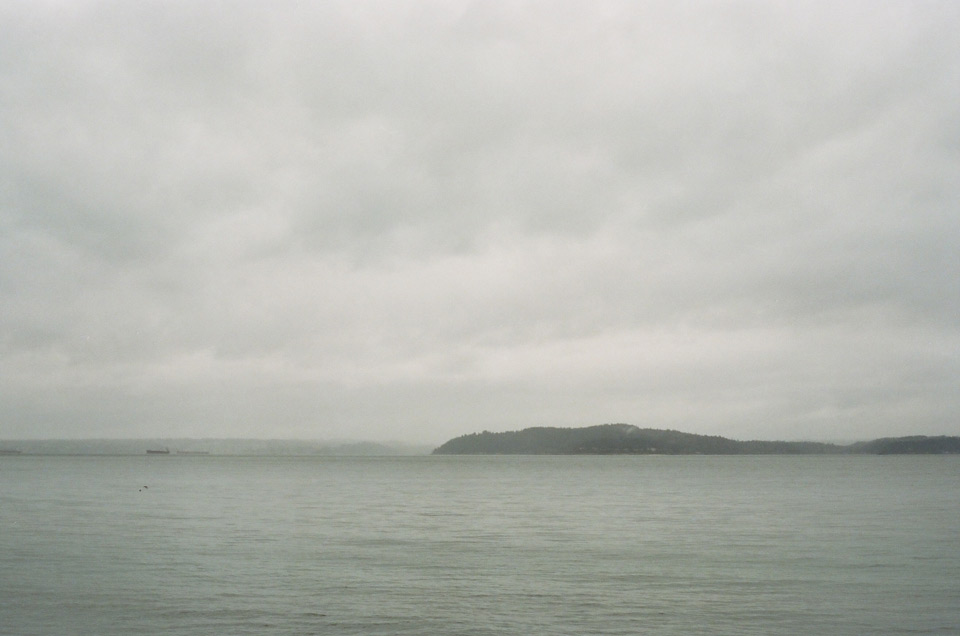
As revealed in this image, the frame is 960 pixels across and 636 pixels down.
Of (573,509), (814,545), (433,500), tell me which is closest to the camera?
(814,545)

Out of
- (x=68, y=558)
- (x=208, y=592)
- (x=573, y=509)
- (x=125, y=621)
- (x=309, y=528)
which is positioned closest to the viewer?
(x=125, y=621)

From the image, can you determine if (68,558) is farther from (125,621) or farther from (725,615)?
(725,615)

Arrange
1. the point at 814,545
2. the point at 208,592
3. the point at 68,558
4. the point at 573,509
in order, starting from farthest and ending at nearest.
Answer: the point at 573,509 → the point at 814,545 → the point at 68,558 → the point at 208,592

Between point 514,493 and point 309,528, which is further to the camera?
point 514,493

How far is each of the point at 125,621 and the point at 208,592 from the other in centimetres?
470

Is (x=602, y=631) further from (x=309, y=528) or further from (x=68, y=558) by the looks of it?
(x=309, y=528)

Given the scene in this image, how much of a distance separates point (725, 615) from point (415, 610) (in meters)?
10.5

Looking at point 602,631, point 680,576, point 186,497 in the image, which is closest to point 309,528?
point 680,576

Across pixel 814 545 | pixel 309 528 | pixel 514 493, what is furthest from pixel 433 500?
pixel 814 545

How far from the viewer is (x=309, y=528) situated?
5669 cm

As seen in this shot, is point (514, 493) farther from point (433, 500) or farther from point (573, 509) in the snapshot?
point (573, 509)

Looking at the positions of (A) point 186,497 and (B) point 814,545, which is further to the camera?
(A) point 186,497

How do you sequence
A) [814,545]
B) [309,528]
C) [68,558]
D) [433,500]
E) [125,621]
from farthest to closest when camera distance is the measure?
[433,500] < [309,528] < [814,545] < [68,558] < [125,621]

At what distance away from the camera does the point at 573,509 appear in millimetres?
76125
